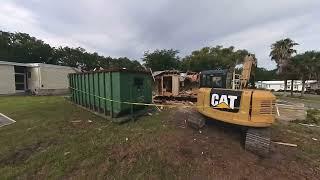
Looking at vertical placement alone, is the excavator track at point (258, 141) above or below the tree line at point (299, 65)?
below

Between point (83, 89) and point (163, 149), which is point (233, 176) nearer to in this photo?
point (163, 149)

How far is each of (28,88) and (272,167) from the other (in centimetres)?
3656

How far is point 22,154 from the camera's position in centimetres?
805

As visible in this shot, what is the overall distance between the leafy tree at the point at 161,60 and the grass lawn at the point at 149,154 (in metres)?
44.4

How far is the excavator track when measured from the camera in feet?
23.7

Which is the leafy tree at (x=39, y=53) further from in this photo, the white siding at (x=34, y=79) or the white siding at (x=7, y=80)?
the white siding at (x=7, y=80)

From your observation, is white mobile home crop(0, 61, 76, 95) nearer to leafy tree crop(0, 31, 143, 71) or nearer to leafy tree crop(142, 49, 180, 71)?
leafy tree crop(0, 31, 143, 71)

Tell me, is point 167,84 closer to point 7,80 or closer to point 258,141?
point 258,141

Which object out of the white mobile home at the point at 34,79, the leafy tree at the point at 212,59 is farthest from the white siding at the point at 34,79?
the leafy tree at the point at 212,59

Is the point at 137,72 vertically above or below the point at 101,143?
above

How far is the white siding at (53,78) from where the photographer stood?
3522 cm

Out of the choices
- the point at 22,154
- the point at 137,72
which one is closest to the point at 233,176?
the point at 22,154

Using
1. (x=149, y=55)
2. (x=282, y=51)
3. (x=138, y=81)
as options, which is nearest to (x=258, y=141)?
(x=138, y=81)

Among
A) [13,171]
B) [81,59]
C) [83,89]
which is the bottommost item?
[13,171]
